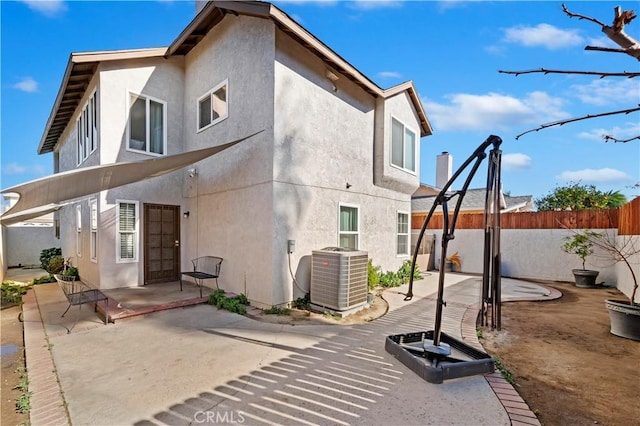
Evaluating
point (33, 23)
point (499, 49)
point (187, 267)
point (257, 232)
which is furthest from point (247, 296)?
point (33, 23)

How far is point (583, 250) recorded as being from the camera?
38.0 ft

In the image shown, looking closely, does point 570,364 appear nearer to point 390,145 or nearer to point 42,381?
point 42,381

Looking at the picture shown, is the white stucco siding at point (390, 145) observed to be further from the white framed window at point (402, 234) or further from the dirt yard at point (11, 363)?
the dirt yard at point (11, 363)

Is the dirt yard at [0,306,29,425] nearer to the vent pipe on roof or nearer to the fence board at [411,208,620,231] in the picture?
the fence board at [411,208,620,231]

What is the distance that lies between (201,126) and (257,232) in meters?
4.60

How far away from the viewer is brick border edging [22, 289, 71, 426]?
322 cm

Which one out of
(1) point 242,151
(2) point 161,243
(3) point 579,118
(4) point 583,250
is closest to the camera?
(3) point 579,118

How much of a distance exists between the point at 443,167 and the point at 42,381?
74.9ft

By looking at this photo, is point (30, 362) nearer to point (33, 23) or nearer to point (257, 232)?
point (257, 232)

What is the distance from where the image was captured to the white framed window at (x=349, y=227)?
9.09 m

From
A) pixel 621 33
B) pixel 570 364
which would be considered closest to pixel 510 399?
pixel 570 364

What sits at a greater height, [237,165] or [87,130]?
[87,130]

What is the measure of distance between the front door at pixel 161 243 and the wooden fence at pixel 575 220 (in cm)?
1259

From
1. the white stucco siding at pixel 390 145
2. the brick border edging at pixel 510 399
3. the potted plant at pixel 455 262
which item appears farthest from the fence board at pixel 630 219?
the brick border edging at pixel 510 399
